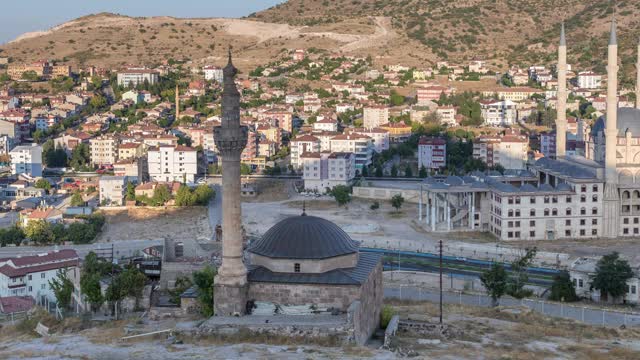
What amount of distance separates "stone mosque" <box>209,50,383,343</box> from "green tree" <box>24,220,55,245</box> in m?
19.4

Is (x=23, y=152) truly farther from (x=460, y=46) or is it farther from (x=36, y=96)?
(x=460, y=46)

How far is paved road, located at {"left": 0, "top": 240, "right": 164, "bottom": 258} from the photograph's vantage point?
3312 cm

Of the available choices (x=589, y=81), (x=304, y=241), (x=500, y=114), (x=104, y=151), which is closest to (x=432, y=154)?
(x=500, y=114)

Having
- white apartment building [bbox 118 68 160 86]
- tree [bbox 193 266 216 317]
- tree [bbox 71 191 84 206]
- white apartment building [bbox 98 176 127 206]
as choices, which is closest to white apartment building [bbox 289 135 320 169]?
white apartment building [bbox 98 176 127 206]

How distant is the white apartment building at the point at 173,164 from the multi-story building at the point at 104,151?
5.78 meters

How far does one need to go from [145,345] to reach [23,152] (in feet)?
126

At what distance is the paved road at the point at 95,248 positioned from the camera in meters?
33.1

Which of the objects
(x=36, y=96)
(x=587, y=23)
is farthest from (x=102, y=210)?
(x=587, y=23)

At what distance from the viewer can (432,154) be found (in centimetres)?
5256

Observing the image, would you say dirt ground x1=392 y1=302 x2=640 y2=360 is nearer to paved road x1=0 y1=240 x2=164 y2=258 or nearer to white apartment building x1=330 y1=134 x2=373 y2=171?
paved road x1=0 y1=240 x2=164 y2=258

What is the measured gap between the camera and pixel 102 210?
44.0m

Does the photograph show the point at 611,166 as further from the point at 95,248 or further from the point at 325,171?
the point at 95,248

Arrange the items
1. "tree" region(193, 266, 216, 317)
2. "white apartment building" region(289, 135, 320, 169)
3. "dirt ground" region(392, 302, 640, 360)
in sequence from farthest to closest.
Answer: "white apartment building" region(289, 135, 320, 169) → "tree" region(193, 266, 216, 317) → "dirt ground" region(392, 302, 640, 360)

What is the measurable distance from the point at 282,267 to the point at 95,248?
1699 centimetres
